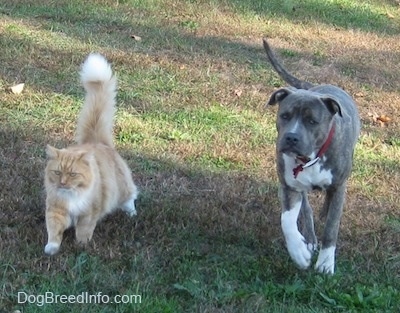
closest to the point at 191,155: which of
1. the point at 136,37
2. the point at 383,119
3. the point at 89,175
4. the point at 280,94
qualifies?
the point at 280,94

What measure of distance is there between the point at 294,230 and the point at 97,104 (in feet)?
6.54

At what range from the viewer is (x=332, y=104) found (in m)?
5.47

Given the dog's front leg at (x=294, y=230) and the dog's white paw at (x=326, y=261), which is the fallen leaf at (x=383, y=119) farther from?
the dog's white paw at (x=326, y=261)

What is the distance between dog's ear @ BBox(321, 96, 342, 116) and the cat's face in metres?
1.72

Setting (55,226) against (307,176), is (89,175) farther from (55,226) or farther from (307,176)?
(307,176)

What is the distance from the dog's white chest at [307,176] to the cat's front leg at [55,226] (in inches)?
62.9

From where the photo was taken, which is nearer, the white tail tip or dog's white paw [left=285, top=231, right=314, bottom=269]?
dog's white paw [left=285, top=231, right=314, bottom=269]

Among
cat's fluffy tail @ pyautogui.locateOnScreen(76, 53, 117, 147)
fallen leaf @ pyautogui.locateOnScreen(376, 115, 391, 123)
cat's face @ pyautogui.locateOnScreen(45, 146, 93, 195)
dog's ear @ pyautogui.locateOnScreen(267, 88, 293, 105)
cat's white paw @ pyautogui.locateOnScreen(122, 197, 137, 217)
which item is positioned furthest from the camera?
fallen leaf @ pyautogui.locateOnScreen(376, 115, 391, 123)

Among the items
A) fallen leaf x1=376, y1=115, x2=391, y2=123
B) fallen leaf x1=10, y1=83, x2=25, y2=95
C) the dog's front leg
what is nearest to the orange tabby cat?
the dog's front leg

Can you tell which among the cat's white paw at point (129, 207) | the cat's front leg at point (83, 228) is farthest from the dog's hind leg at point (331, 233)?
the cat's front leg at point (83, 228)

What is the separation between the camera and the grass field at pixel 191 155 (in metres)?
5.09

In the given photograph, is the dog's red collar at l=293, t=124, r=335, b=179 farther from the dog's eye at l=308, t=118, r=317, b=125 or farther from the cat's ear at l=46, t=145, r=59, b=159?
the cat's ear at l=46, t=145, r=59, b=159

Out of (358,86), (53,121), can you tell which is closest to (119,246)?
(53,121)

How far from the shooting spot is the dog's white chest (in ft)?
18.2
